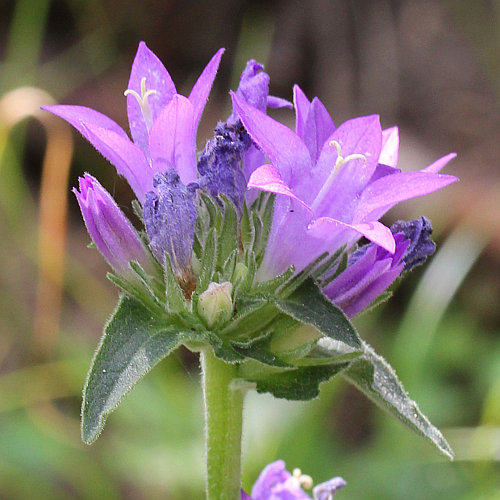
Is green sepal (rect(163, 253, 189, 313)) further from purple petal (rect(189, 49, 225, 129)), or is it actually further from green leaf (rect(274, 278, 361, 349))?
purple petal (rect(189, 49, 225, 129))

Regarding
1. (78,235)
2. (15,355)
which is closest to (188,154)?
(15,355)

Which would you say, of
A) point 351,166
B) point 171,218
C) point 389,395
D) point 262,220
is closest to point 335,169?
point 351,166

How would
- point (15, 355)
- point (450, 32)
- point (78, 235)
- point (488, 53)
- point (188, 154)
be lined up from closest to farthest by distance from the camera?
point (188, 154)
point (15, 355)
point (78, 235)
point (488, 53)
point (450, 32)

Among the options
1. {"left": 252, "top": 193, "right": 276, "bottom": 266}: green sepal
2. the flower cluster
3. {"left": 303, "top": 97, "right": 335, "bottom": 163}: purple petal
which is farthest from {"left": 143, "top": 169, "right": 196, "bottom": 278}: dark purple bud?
{"left": 303, "top": 97, "right": 335, "bottom": 163}: purple petal

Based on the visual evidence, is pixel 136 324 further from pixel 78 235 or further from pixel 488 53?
pixel 488 53

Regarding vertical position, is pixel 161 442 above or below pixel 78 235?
below

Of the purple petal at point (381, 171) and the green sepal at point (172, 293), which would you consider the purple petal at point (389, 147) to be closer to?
the purple petal at point (381, 171)
